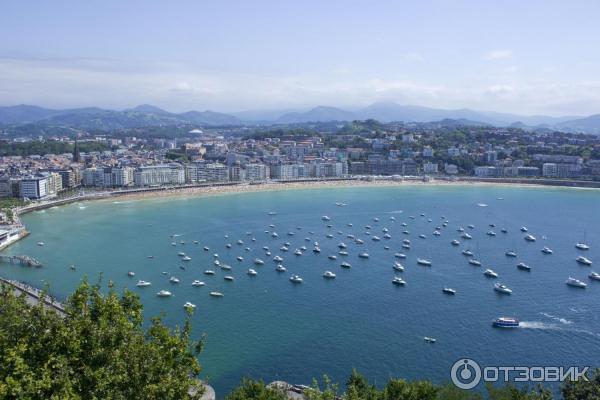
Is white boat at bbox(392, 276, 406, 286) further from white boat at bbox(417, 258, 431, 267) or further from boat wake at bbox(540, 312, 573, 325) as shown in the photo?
boat wake at bbox(540, 312, 573, 325)

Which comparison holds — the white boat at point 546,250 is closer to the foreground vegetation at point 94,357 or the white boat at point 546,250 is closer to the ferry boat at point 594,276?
the ferry boat at point 594,276

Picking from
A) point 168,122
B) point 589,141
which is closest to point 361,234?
point 589,141

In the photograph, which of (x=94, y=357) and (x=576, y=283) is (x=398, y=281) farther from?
(x=94, y=357)

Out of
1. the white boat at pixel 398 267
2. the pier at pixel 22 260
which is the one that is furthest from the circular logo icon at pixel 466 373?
the pier at pixel 22 260

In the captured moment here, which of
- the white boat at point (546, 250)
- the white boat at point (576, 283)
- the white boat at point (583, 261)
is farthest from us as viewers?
the white boat at point (546, 250)

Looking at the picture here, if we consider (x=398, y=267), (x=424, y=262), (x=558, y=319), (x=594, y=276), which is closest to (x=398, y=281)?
(x=398, y=267)

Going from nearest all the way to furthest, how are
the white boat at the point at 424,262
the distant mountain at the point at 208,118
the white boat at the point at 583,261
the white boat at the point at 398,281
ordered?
the white boat at the point at 398,281
the white boat at the point at 424,262
the white boat at the point at 583,261
the distant mountain at the point at 208,118

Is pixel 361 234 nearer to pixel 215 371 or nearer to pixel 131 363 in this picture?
pixel 215 371
